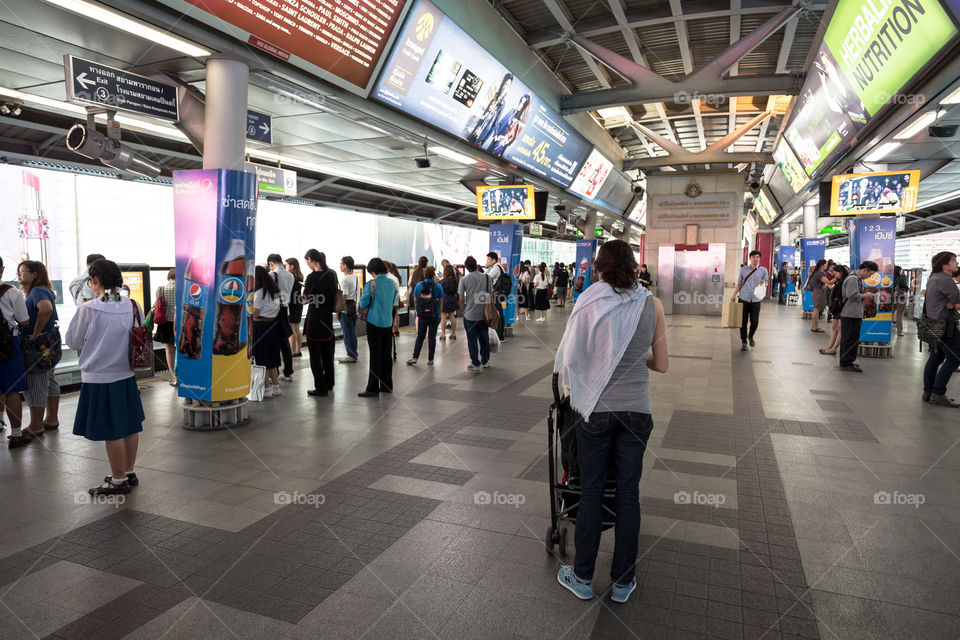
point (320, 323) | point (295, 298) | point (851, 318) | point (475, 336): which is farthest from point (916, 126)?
point (295, 298)

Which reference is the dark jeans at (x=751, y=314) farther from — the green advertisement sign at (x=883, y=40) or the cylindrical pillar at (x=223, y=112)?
the cylindrical pillar at (x=223, y=112)

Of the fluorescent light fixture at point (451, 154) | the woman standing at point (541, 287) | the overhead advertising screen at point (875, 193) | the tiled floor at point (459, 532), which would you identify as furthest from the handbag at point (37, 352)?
the woman standing at point (541, 287)

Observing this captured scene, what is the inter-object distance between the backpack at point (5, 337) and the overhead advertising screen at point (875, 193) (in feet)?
43.6

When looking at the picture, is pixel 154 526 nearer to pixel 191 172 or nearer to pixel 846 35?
pixel 191 172

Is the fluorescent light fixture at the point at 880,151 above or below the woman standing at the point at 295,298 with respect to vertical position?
above

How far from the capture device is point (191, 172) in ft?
18.6

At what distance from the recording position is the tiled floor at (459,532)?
106 inches

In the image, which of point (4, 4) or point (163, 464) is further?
point (4, 4)

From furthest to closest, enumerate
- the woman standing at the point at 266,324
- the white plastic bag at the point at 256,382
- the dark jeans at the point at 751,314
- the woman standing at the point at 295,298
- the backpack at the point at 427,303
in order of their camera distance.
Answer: the dark jeans at the point at 751,314
the backpack at the point at 427,303
the woman standing at the point at 295,298
the woman standing at the point at 266,324
the white plastic bag at the point at 256,382

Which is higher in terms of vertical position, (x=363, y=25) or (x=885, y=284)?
(x=363, y=25)

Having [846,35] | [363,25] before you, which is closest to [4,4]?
[363,25]

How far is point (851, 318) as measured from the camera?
9086mm

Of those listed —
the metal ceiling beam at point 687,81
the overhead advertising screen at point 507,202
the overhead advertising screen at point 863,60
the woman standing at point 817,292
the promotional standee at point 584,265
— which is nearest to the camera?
the overhead advertising screen at point 863,60

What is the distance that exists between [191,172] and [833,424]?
7.15 m
